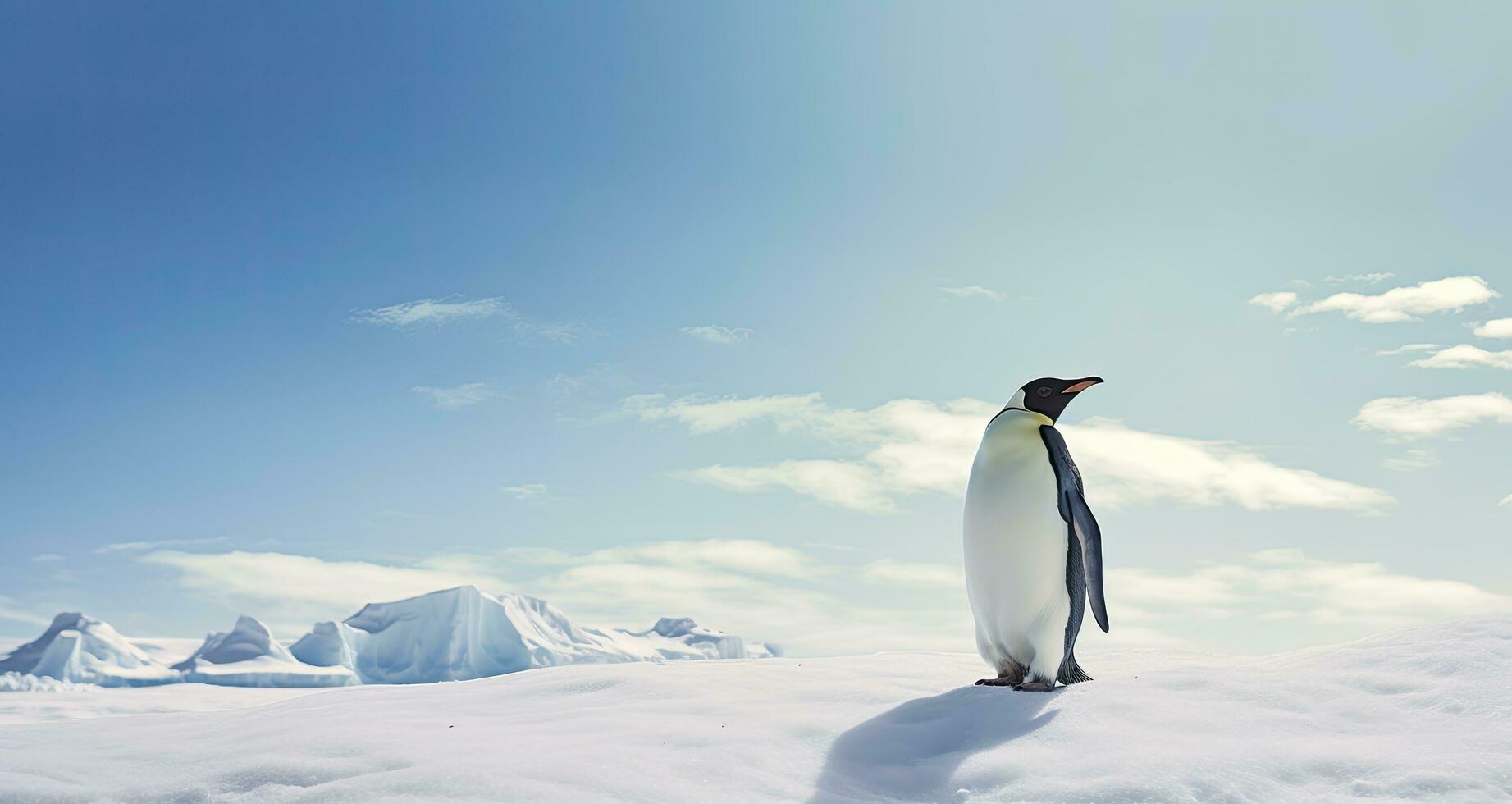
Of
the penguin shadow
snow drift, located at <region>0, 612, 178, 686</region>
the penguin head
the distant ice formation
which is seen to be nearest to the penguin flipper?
the penguin head

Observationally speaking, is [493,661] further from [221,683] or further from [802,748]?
[802,748]

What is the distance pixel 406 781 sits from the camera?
3.01m

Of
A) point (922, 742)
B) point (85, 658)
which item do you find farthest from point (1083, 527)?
point (85, 658)

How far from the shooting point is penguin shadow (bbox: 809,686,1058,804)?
3.52 meters

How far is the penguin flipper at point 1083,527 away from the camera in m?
5.18

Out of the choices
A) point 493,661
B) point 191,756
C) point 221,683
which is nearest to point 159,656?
point 221,683

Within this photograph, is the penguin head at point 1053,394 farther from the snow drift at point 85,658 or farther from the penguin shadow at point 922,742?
the snow drift at point 85,658

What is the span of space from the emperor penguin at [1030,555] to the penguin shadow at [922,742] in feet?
1.78

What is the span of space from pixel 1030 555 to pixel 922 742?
4.84 feet

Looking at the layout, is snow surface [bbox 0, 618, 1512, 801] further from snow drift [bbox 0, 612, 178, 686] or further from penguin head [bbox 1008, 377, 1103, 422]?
snow drift [bbox 0, 612, 178, 686]

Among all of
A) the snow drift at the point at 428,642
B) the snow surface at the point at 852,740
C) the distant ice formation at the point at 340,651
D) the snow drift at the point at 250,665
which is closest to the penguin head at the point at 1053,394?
the snow surface at the point at 852,740

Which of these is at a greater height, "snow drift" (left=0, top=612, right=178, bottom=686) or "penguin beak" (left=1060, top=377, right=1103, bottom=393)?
"penguin beak" (left=1060, top=377, right=1103, bottom=393)

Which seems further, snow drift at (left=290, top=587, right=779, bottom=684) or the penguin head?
snow drift at (left=290, top=587, right=779, bottom=684)

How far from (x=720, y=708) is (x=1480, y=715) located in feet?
10.1
